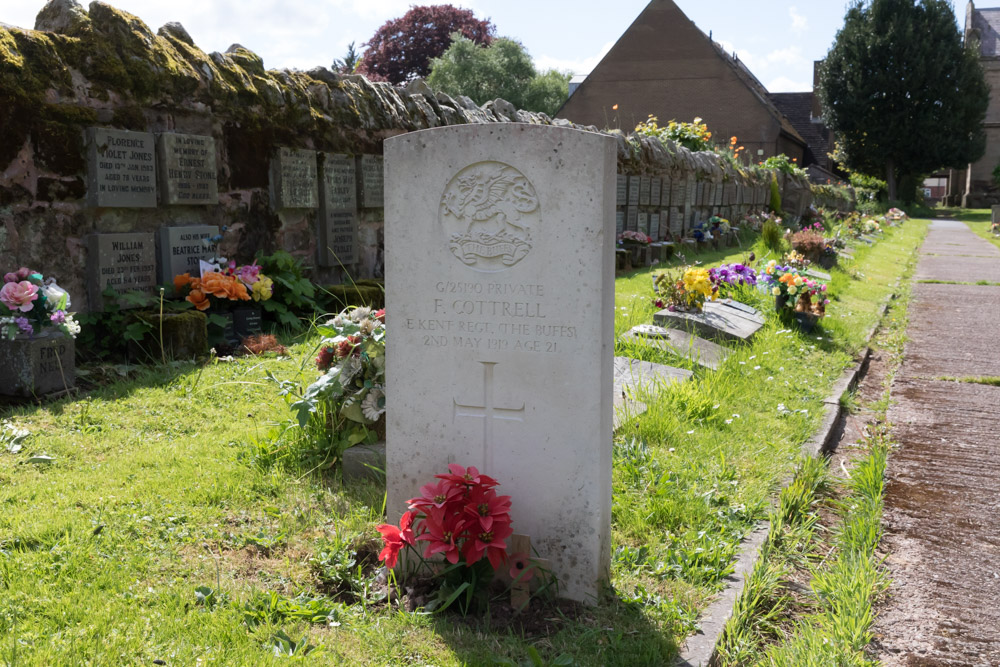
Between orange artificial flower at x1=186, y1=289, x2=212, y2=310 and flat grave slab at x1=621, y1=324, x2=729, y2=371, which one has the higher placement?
orange artificial flower at x1=186, y1=289, x2=212, y2=310

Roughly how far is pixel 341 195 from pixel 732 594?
615 centimetres

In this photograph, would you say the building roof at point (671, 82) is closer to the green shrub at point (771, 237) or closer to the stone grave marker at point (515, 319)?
the green shrub at point (771, 237)

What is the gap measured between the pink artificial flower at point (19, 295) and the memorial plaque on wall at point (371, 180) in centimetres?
401

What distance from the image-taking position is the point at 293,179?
741 centimetres

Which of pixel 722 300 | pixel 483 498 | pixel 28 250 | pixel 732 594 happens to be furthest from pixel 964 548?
pixel 28 250

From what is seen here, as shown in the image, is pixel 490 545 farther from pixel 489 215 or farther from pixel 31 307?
pixel 31 307

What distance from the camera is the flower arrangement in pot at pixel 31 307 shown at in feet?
15.3

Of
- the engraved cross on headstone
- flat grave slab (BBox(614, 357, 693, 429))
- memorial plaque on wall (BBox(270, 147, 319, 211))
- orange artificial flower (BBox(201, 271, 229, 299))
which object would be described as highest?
memorial plaque on wall (BBox(270, 147, 319, 211))

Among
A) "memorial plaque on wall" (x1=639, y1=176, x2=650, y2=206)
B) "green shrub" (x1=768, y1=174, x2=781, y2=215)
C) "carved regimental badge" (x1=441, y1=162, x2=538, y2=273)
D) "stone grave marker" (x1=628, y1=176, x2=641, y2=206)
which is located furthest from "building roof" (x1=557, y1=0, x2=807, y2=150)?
"carved regimental badge" (x1=441, y1=162, x2=538, y2=273)

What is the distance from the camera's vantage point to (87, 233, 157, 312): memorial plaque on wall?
226 inches

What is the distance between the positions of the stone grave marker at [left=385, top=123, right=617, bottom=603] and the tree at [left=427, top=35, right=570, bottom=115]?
1572 inches

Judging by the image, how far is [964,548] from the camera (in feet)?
11.3

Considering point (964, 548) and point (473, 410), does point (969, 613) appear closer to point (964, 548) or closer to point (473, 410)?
point (964, 548)

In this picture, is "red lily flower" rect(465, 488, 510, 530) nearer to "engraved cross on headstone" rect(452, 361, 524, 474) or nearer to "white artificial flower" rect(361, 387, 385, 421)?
"engraved cross on headstone" rect(452, 361, 524, 474)
